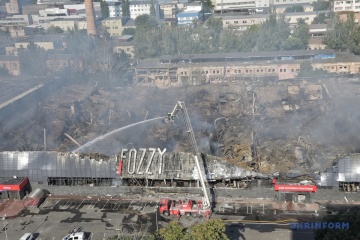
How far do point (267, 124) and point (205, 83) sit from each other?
14.1m

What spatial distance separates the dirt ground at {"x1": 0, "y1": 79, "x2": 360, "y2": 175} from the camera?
26.3 meters

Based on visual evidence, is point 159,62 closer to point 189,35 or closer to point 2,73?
point 189,35

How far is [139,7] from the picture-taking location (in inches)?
3236

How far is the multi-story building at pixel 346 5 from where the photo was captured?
220 feet

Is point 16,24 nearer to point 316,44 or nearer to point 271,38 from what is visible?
point 271,38

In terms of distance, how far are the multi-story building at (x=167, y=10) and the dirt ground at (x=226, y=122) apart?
40476 millimetres

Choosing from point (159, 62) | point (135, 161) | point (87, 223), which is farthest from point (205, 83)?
point (87, 223)

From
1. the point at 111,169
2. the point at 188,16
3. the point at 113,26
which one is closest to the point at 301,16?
the point at 188,16

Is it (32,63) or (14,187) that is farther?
(32,63)

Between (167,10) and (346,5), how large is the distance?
31.1 meters

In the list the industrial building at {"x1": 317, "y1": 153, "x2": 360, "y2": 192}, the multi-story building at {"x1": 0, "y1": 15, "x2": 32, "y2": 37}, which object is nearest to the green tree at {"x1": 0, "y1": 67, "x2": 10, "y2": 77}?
the multi-story building at {"x1": 0, "y1": 15, "x2": 32, "y2": 37}

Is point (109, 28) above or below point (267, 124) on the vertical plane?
above

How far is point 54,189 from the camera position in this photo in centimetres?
2352

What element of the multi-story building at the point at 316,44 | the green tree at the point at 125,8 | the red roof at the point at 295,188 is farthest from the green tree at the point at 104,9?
the red roof at the point at 295,188
